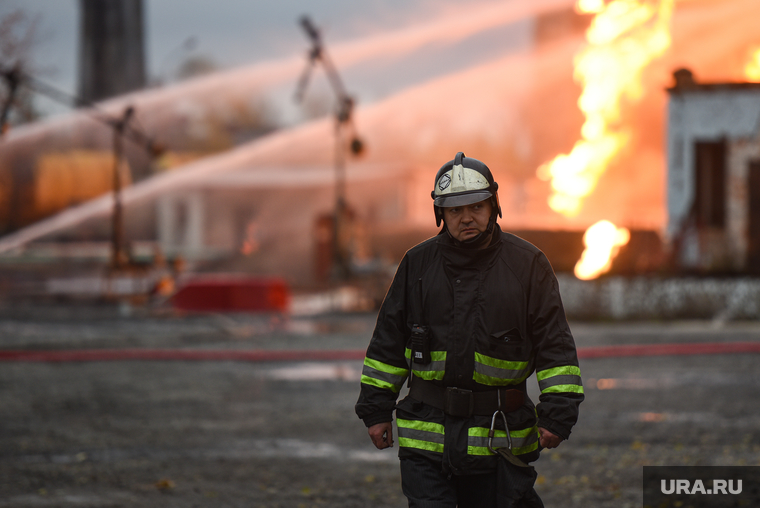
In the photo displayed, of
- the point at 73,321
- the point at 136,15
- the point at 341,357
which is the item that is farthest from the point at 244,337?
the point at 136,15

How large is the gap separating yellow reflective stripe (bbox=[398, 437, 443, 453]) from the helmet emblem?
94 centimetres

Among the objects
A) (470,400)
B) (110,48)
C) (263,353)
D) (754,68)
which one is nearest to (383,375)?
(470,400)

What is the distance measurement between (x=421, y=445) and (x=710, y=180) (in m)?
21.5

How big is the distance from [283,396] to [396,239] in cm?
2317

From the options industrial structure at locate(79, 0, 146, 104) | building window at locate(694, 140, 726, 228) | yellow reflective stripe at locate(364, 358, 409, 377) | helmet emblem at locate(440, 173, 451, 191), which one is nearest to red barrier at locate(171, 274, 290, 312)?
building window at locate(694, 140, 726, 228)

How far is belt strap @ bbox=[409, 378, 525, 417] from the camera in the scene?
10.8 feet

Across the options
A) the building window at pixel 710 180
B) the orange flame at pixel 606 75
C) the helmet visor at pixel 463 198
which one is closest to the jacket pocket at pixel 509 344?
the helmet visor at pixel 463 198

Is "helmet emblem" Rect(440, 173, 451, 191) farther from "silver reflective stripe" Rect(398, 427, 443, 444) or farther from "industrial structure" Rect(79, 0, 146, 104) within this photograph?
"industrial structure" Rect(79, 0, 146, 104)

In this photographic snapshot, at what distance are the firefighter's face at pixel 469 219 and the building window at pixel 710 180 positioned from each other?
68.4 ft

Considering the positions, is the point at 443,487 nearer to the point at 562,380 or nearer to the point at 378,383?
the point at 378,383

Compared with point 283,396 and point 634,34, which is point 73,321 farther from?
point 634,34

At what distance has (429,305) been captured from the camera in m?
3.37

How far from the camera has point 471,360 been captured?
10.8 feet

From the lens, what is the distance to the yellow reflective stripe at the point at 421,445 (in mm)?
3320
